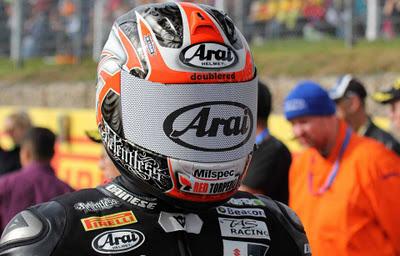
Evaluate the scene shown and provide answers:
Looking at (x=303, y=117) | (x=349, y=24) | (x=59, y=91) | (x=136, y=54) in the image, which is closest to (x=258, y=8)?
(x=349, y=24)

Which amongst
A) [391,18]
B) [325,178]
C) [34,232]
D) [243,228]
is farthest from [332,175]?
[391,18]

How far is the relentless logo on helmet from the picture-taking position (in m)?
1.97

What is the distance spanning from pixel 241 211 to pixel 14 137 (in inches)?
219

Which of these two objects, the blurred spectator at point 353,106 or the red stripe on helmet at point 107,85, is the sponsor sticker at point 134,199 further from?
the blurred spectator at point 353,106

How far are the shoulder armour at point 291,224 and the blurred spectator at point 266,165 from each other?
2.18 meters

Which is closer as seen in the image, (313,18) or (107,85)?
(107,85)

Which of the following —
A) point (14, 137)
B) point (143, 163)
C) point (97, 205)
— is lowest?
point (14, 137)

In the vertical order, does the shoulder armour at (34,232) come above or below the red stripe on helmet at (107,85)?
below

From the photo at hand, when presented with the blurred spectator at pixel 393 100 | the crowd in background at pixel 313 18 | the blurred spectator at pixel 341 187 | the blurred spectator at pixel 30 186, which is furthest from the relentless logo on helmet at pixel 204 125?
the crowd in background at pixel 313 18

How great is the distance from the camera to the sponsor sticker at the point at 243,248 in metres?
2.10

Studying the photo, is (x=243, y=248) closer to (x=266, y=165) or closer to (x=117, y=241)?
(x=117, y=241)

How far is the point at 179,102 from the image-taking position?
197cm

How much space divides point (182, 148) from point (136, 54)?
0.24 metres

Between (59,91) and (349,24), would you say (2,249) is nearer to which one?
(349,24)
